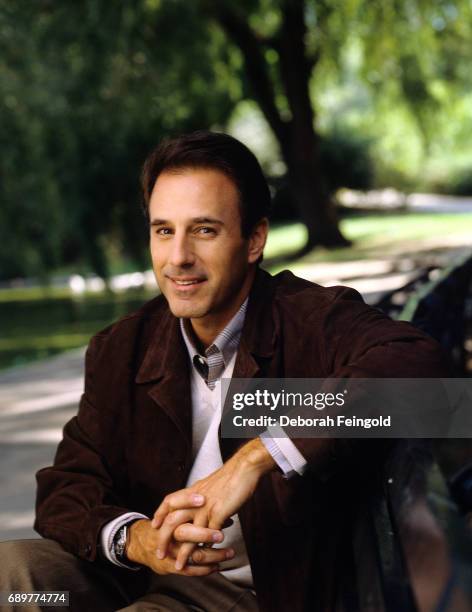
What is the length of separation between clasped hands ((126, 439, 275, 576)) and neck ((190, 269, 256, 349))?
42 cm

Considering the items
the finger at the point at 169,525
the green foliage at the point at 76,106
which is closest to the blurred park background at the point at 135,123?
the green foliage at the point at 76,106

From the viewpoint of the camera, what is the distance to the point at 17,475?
209 inches

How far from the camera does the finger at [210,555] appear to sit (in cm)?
192

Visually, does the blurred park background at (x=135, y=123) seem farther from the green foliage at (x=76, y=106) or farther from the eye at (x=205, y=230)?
the eye at (x=205, y=230)

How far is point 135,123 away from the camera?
50.3 ft

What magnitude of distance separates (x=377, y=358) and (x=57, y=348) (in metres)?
12.1

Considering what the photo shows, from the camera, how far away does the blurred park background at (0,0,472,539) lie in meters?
11.5

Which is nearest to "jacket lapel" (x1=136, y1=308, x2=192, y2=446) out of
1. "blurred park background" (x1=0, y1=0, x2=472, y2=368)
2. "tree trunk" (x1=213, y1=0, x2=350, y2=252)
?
"blurred park background" (x1=0, y1=0, x2=472, y2=368)

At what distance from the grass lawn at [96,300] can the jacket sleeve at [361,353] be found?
10.8 metres

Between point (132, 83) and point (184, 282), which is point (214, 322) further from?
point (132, 83)

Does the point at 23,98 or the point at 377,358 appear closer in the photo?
the point at 377,358

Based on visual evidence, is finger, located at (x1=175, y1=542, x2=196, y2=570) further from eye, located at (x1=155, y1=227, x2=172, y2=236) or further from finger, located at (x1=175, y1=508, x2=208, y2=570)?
eye, located at (x1=155, y1=227, x2=172, y2=236)

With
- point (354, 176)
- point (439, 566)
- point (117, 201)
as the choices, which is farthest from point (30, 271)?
point (354, 176)

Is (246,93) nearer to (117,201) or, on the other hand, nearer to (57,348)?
(117,201)
